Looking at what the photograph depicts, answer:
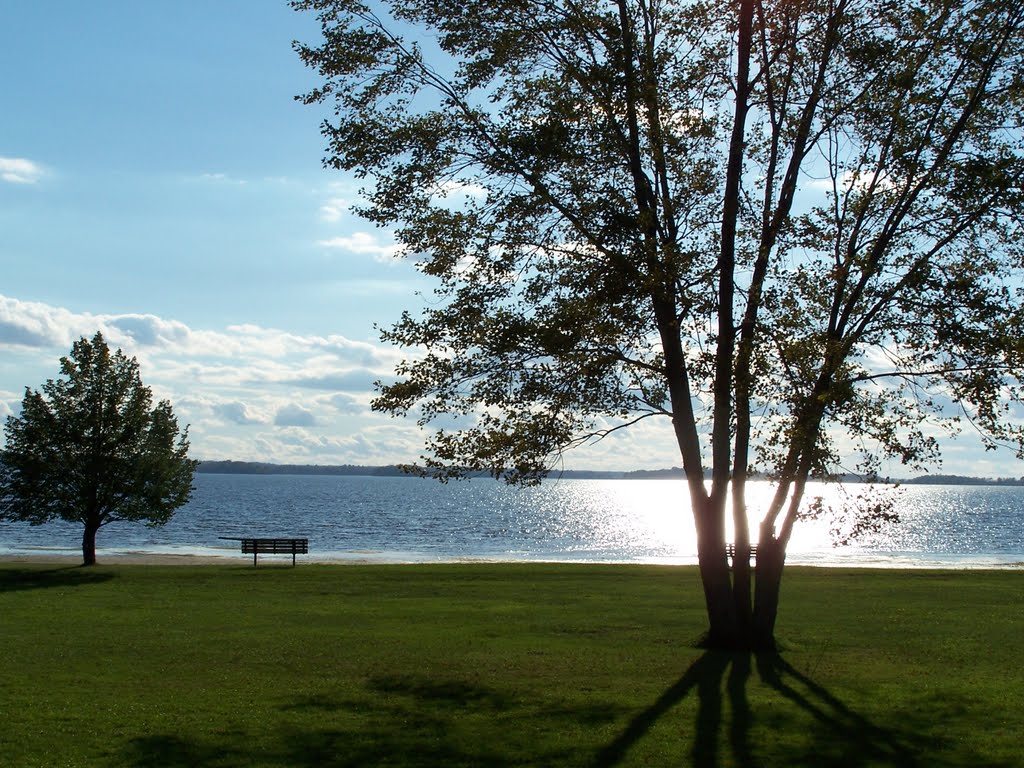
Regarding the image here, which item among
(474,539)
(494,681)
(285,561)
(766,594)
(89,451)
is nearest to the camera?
(494,681)

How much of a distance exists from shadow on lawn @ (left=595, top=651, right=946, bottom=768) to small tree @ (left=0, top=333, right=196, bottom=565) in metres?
28.1

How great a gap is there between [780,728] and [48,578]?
89.9 ft

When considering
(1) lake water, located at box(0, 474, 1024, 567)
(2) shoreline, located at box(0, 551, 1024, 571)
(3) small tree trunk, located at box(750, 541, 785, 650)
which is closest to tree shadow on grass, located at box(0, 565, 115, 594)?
(2) shoreline, located at box(0, 551, 1024, 571)

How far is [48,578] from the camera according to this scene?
32156 mm

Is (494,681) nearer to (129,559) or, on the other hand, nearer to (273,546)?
(273,546)

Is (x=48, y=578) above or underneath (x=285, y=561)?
above

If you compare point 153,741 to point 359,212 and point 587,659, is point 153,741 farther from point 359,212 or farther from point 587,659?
point 359,212

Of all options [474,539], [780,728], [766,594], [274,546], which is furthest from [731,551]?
[474,539]

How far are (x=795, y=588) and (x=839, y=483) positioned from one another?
14.6 metres

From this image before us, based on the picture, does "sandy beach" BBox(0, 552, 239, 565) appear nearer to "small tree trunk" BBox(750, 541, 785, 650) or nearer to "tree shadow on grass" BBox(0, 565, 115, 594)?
"tree shadow on grass" BBox(0, 565, 115, 594)

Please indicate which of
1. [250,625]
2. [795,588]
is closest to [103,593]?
[250,625]

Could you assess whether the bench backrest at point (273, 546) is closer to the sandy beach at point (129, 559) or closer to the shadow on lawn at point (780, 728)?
the sandy beach at point (129, 559)

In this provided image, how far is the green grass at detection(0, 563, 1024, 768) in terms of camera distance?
10750mm

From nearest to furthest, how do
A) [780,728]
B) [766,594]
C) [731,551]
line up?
1. [780,728]
2. [766,594]
3. [731,551]
